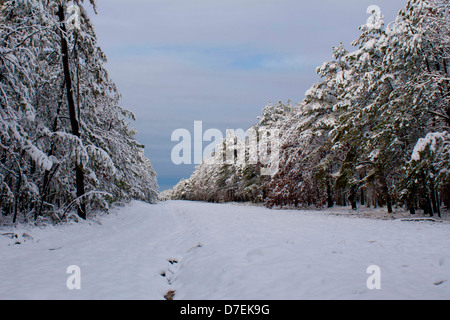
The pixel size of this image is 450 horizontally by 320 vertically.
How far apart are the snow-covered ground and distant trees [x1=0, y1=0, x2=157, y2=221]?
2579 millimetres

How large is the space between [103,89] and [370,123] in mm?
14937

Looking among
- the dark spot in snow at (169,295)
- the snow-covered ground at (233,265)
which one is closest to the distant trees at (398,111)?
the snow-covered ground at (233,265)

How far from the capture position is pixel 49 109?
13.3 metres

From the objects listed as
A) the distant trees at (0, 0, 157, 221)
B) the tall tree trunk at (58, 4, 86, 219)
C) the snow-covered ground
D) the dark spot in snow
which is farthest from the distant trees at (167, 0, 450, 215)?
the tall tree trunk at (58, 4, 86, 219)

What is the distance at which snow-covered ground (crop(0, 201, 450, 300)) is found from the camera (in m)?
4.69

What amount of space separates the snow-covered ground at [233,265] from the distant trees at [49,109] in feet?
8.46

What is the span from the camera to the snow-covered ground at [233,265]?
469 cm

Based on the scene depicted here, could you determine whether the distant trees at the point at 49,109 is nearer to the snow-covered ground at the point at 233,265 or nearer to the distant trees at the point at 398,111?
the snow-covered ground at the point at 233,265

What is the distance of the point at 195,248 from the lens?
335 inches

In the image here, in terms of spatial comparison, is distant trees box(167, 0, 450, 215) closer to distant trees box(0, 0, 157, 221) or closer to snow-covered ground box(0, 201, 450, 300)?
snow-covered ground box(0, 201, 450, 300)

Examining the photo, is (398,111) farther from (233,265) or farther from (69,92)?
(69,92)

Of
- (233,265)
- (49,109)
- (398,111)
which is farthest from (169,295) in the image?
(398,111)
